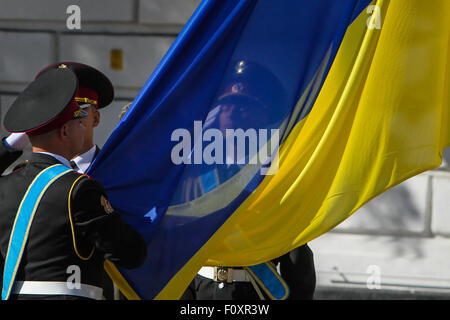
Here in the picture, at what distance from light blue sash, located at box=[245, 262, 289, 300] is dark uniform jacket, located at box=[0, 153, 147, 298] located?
2.82 ft

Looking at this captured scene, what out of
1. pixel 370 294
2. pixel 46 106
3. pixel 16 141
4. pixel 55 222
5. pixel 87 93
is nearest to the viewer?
pixel 55 222

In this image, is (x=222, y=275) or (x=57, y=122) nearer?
(x=57, y=122)

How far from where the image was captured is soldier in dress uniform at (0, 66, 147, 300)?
2.34 meters

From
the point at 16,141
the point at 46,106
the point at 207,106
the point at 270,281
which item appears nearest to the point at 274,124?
the point at 207,106

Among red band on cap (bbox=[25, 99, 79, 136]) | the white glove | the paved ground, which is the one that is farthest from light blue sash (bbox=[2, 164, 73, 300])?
the paved ground

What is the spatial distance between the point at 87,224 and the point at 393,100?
1346 millimetres

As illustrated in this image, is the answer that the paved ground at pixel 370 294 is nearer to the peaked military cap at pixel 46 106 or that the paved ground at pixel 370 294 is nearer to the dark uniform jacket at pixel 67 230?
the dark uniform jacket at pixel 67 230

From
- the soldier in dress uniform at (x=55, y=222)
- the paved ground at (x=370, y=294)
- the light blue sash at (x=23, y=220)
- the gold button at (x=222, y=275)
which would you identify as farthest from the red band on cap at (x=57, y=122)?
the paved ground at (x=370, y=294)

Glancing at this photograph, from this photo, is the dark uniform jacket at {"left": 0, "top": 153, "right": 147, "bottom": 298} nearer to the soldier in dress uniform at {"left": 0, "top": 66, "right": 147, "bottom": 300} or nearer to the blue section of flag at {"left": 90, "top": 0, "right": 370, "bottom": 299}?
the soldier in dress uniform at {"left": 0, "top": 66, "right": 147, "bottom": 300}

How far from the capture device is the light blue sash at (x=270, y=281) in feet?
10.3

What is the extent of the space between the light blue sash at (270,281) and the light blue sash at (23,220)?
3.81 feet

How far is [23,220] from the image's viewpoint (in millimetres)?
2369

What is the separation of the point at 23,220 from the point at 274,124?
3.55ft

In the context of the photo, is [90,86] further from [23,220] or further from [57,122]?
[23,220]
